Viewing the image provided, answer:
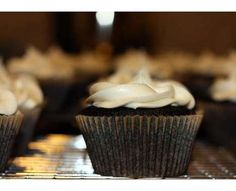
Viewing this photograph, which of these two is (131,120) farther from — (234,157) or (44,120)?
(44,120)

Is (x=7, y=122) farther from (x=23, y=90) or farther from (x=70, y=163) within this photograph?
(x=23, y=90)

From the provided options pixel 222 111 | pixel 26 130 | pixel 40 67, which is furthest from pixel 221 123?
pixel 40 67

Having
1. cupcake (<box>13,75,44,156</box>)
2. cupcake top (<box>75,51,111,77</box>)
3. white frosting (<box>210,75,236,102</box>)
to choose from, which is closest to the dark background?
cupcake top (<box>75,51,111,77</box>)

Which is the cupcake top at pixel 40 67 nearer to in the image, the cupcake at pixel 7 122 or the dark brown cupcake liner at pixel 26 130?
Result: the dark brown cupcake liner at pixel 26 130

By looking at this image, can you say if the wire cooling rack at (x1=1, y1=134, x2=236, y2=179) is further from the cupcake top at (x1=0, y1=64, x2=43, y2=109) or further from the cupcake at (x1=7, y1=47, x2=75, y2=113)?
the cupcake at (x1=7, y1=47, x2=75, y2=113)
